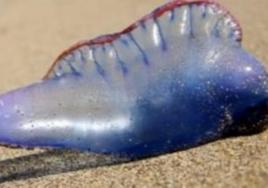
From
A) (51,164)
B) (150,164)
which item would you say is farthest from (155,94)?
(51,164)

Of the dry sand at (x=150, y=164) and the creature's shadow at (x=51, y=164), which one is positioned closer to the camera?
the dry sand at (x=150, y=164)

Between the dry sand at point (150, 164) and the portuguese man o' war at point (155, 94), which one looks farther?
the portuguese man o' war at point (155, 94)

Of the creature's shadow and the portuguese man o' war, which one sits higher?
the portuguese man o' war

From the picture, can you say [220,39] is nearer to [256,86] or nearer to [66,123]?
[256,86]

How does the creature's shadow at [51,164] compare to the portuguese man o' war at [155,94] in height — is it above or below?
below

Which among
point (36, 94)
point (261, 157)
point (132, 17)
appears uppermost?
point (132, 17)

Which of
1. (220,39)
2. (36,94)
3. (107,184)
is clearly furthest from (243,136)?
(36,94)
